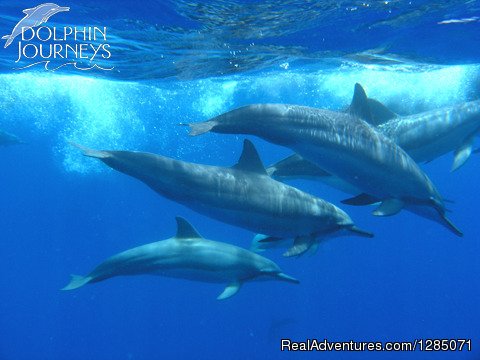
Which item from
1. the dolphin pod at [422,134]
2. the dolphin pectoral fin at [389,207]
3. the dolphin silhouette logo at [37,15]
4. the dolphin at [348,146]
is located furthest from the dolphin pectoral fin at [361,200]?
the dolphin silhouette logo at [37,15]

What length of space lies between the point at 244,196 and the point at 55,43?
40.5 feet

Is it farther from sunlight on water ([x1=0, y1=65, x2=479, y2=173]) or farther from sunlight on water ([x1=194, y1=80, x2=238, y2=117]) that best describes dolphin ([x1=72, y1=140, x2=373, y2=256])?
sunlight on water ([x1=194, y1=80, x2=238, y2=117])

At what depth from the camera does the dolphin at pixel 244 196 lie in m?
6.63

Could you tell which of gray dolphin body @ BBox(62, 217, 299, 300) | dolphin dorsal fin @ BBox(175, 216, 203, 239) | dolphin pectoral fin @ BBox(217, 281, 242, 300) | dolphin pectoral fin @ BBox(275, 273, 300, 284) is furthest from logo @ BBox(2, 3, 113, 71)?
dolphin pectoral fin @ BBox(275, 273, 300, 284)

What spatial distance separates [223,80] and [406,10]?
1375cm

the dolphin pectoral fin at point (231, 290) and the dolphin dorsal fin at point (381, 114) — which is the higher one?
the dolphin dorsal fin at point (381, 114)

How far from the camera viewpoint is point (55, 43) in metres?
16.0

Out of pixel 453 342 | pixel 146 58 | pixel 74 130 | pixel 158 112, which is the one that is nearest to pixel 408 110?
pixel 453 342

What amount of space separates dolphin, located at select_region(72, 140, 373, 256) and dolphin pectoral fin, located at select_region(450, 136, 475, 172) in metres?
3.83

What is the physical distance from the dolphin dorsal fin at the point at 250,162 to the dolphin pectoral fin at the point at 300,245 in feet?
4.51

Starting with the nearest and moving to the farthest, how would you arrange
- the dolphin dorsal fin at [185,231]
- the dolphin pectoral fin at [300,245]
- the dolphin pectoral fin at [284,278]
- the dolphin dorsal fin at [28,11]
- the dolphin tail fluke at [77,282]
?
the dolphin pectoral fin at [300,245]
the dolphin tail fluke at [77,282]
the dolphin dorsal fin at [185,231]
the dolphin pectoral fin at [284,278]
the dolphin dorsal fin at [28,11]

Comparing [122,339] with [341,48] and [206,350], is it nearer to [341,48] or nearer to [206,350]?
[206,350]

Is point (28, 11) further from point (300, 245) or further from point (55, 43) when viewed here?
point (300, 245)

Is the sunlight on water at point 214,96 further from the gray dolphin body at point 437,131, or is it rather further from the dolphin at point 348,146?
the dolphin at point 348,146
